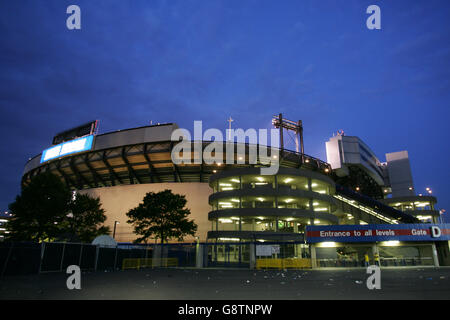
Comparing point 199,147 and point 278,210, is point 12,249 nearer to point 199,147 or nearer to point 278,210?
point 278,210

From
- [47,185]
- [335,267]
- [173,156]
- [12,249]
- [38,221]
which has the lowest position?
[335,267]

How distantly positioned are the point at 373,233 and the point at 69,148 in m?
63.5

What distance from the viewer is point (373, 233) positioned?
3238 centimetres

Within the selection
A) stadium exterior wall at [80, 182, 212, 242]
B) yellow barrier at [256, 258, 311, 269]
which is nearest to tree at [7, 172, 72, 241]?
stadium exterior wall at [80, 182, 212, 242]

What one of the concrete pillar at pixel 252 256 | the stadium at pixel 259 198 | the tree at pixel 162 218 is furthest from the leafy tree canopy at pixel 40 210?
the concrete pillar at pixel 252 256

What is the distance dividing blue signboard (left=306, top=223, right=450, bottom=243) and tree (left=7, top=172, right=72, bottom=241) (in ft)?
110

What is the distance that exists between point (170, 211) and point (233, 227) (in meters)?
16.7

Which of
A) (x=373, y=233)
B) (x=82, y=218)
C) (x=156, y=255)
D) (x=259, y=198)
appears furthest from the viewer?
(x=259, y=198)

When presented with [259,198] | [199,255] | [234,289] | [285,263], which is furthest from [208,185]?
[234,289]

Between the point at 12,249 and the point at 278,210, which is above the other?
the point at 278,210

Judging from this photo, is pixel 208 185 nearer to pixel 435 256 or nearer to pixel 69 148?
pixel 69 148
